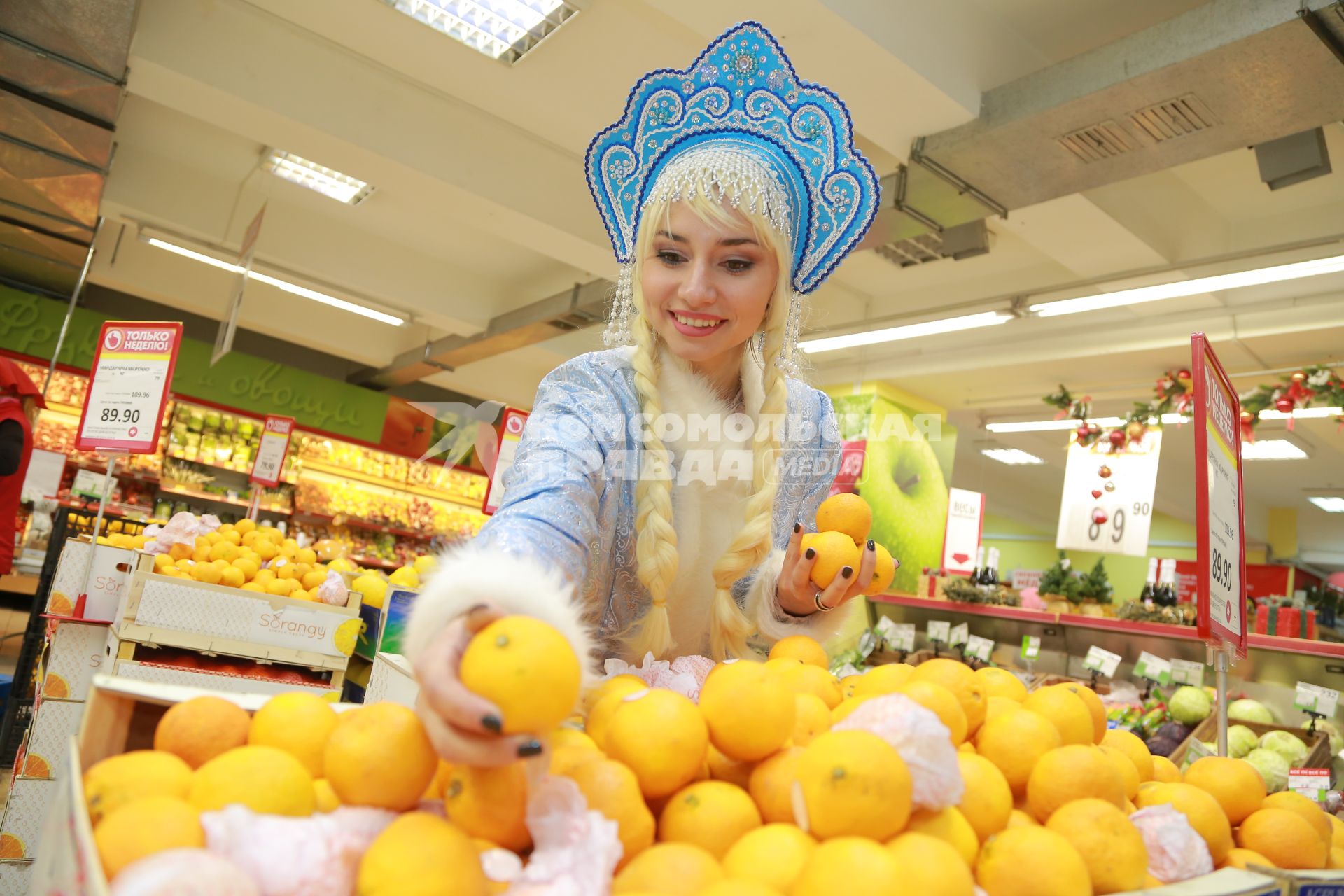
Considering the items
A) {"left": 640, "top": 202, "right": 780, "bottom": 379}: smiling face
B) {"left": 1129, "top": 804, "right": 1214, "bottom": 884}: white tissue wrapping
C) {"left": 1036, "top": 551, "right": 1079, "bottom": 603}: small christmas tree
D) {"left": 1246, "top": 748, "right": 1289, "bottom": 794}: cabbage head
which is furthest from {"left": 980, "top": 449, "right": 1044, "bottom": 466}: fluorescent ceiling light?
{"left": 1129, "top": 804, "right": 1214, "bottom": 884}: white tissue wrapping

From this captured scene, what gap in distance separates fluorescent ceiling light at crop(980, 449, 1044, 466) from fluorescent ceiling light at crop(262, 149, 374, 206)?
365 inches

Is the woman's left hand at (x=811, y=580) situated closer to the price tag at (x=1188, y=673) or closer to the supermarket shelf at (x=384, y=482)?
the price tag at (x=1188, y=673)

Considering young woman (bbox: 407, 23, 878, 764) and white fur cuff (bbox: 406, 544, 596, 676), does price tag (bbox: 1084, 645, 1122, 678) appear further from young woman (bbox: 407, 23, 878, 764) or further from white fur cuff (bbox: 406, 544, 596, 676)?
white fur cuff (bbox: 406, 544, 596, 676)

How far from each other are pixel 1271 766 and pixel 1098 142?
119 inches

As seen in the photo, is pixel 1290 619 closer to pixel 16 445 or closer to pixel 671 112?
pixel 671 112

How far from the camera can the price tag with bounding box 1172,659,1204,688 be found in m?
4.24

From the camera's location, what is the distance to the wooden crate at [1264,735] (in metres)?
3.36

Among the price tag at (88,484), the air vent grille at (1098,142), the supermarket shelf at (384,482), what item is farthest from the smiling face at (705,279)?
the supermarket shelf at (384,482)

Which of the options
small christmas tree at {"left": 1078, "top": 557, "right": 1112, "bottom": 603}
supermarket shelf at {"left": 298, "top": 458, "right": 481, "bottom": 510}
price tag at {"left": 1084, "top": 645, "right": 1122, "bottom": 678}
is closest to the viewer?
price tag at {"left": 1084, "top": 645, "right": 1122, "bottom": 678}

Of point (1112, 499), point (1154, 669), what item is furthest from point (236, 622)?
point (1112, 499)

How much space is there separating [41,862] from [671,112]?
1.40 meters

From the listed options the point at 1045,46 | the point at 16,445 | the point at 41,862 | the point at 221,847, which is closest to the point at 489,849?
the point at 221,847

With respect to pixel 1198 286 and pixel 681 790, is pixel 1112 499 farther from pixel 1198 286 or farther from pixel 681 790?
pixel 681 790

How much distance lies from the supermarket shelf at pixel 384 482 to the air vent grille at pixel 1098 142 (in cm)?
953
